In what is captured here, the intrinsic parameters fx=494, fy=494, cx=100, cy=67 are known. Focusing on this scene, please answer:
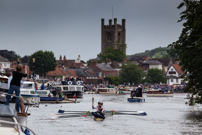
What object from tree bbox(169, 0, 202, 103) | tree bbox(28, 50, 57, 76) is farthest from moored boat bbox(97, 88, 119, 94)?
tree bbox(169, 0, 202, 103)

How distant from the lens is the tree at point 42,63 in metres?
172

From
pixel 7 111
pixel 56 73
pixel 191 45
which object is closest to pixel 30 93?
pixel 191 45

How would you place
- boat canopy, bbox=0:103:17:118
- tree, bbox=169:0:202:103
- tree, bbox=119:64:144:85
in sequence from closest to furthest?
boat canopy, bbox=0:103:17:118 < tree, bbox=169:0:202:103 < tree, bbox=119:64:144:85

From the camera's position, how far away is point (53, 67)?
176 metres

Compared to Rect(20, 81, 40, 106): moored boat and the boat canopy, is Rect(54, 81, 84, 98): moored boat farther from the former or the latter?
the boat canopy

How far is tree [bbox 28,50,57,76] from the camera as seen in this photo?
566 feet

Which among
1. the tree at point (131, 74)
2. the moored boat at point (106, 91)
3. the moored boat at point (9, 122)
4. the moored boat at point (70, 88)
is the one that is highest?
the tree at point (131, 74)

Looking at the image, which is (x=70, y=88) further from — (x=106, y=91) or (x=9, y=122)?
(x=9, y=122)

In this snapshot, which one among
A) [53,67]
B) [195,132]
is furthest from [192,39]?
→ [53,67]

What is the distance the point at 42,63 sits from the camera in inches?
6772

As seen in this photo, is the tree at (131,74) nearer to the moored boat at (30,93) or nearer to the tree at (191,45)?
the moored boat at (30,93)

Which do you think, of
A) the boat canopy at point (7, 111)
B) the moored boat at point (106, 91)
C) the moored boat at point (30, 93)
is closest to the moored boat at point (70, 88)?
the moored boat at point (30, 93)

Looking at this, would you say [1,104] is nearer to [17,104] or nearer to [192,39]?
[17,104]

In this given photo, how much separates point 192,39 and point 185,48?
36.3 inches
